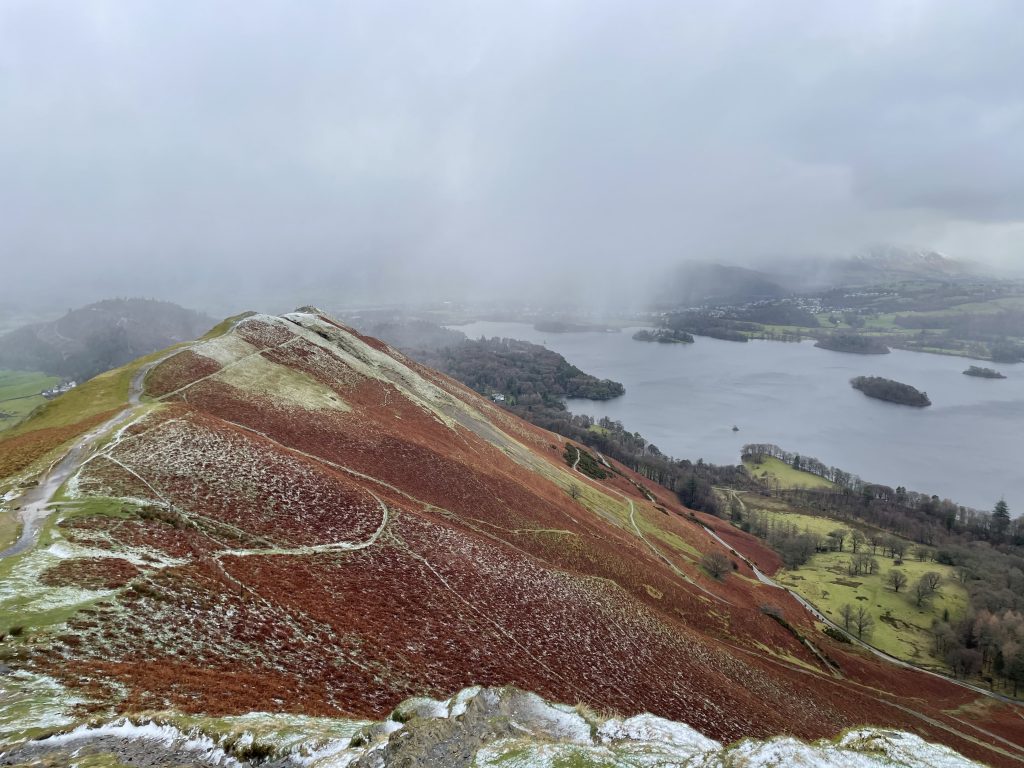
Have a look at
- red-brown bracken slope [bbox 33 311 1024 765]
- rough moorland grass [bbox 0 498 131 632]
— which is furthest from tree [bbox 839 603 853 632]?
rough moorland grass [bbox 0 498 131 632]

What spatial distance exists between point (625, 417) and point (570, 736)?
189 m

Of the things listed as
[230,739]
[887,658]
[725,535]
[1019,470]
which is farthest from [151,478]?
[1019,470]

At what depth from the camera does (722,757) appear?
1102 centimetres

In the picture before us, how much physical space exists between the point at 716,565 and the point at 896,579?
52770 millimetres

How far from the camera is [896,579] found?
86.1 metres

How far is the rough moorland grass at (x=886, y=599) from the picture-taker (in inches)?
2724

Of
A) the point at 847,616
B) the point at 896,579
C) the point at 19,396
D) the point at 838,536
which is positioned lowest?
the point at 838,536

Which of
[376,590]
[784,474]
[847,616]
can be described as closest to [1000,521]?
[784,474]

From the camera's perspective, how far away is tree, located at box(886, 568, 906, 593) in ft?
279

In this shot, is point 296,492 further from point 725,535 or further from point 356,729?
point 725,535

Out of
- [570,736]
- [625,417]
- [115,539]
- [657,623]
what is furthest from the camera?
[625,417]

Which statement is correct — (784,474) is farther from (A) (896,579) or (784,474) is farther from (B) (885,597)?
(B) (885,597)

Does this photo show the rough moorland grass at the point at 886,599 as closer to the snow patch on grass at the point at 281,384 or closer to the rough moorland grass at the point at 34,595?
the snow patch on grass at the point at 281,384

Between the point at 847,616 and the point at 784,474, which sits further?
the point at 784,474
